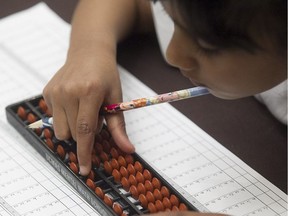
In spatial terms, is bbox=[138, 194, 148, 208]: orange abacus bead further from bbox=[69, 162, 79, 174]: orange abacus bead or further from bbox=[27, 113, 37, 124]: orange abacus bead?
bbox=[27, 113, 37, 124]: orange abacus bead

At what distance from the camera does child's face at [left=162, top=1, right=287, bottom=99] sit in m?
0.60

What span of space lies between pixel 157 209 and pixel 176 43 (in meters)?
0.18

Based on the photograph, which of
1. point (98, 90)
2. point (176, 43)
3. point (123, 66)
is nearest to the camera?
point (176, 43)

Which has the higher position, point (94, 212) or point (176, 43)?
point (176, 43)

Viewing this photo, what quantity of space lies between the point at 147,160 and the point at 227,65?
0.69 ft

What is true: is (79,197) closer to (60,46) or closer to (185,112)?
(185,112)

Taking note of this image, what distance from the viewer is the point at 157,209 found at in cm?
70

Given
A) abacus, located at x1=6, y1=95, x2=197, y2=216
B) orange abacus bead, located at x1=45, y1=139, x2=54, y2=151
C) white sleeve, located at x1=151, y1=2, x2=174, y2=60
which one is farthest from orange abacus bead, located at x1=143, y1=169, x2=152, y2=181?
white sleeve, located at x1=151, y1=2, x2=174, y2=60

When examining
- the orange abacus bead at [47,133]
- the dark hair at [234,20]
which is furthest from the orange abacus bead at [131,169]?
the dark hair at [234,20]

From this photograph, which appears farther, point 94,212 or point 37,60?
point 37,60

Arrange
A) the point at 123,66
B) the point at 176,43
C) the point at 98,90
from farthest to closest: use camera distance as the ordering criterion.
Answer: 1. the point at 123,66
2. the point at 98,90
3. the point at 176,43

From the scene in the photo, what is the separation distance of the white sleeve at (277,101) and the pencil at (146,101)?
0.44 ft

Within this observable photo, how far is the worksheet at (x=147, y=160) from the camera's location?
0.72m

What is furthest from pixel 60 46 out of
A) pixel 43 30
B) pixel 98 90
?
pixel 98 90
